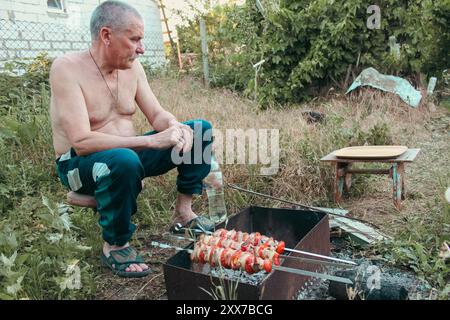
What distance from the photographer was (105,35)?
249cm

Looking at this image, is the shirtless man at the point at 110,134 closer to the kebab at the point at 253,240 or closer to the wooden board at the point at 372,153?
the kebab at the point at 253,240

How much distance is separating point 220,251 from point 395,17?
625 cm

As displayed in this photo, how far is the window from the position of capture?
8117 millimetres

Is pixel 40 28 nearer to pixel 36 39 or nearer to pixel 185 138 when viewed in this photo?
pixel 36 39

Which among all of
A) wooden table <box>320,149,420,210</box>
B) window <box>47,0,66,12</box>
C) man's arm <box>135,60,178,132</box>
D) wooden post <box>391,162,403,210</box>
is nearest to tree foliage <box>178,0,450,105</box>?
window <box>47,0,66,12</box>

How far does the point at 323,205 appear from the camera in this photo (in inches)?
142

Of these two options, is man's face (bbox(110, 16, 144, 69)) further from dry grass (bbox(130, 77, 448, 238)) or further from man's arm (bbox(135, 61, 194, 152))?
dry grass (bbox(130, 77, 448, 238))

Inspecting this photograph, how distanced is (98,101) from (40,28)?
615 cm

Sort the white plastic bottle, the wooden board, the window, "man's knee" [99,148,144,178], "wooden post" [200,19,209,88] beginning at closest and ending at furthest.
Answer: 1. "man's knee" [99,148,144,178]
2. the wooden board
3. the white plastic bottle
4. the window
5. "wooden post" [200,19,209,88]

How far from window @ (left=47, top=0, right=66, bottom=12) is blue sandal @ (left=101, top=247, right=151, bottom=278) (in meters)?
7.17

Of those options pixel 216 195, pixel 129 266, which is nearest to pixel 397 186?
pixel 216 195

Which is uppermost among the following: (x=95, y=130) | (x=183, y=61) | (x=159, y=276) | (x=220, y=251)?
(x=183, y=61)

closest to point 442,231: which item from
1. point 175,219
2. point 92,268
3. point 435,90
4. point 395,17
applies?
point 175,219

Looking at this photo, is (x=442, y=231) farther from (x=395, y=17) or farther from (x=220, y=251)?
(x=395, y=17)
